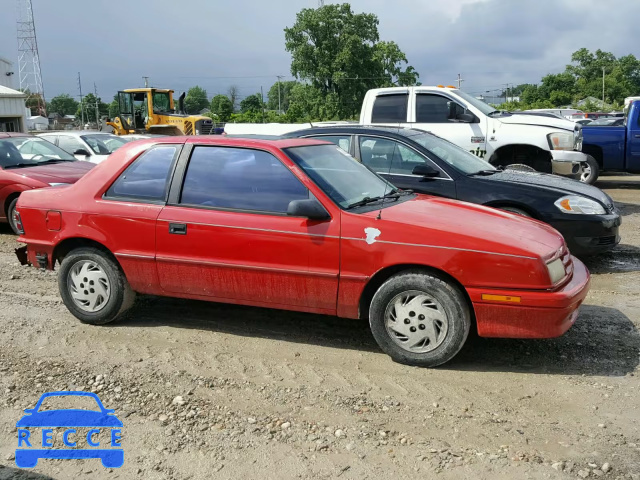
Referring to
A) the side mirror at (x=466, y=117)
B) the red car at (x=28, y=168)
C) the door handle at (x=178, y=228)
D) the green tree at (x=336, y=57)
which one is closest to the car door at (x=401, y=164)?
the door handle at (x=178, y=228)

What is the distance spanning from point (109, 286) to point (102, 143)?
9.24 metres

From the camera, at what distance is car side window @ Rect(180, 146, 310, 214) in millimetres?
4750

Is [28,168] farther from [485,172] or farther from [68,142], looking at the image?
[485,172]

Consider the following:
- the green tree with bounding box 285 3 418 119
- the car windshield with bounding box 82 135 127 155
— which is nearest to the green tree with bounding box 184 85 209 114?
the green tree with bounding box 285 3 418 119

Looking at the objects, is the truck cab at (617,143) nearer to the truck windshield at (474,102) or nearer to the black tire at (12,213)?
the truck windshield at (474,102)

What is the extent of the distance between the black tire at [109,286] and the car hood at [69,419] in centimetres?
152

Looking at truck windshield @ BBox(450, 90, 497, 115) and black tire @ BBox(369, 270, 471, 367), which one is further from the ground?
truck windshield @ BBox(450, 90, 497, 115)

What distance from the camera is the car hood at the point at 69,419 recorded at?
371 cm

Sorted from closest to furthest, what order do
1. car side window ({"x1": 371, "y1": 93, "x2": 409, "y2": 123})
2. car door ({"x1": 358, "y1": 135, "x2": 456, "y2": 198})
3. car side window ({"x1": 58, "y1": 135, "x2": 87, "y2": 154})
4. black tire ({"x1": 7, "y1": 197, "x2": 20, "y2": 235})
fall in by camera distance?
1. car door ({"x1": 358, "y1": 135, "x2": 456, "y2": 198})
2. black tire ({"x1": 7, "y1": 197, "x2": 20, "y2": 235})
3. car side window ({"x1": 371, "y1": 93, "x2": 409, "y2": 123})
4. car side window ({"x1": 58, "y1": 135, "x2": 87, "y2": 154})

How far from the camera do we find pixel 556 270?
4297 millimetres

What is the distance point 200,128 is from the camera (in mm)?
25016

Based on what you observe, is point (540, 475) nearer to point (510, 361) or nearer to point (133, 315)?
point (510, 361)

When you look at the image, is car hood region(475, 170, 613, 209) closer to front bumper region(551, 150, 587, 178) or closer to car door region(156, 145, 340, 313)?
front bumper region(551, 150, 587, 178)

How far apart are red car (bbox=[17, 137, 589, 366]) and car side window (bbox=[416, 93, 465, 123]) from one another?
5.26 meters
